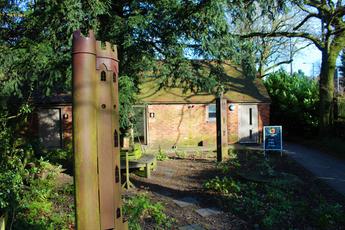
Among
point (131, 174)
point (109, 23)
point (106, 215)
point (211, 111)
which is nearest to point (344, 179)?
point (131, 174)

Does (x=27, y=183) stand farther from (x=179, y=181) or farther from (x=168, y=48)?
(x=168, y=48)

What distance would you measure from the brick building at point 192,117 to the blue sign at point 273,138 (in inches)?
228

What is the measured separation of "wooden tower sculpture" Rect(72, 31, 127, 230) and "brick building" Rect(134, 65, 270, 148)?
16.5 meters

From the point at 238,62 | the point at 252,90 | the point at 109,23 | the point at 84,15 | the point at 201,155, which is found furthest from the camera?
the point at 252,90

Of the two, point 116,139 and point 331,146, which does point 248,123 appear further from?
point 116,139

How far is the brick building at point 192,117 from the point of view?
64.8ft

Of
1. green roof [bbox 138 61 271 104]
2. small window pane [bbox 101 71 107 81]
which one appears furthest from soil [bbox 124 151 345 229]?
green roof [bbox 138 61 271 104]

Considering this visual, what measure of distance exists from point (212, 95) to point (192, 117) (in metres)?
1.74

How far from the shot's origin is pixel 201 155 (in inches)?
619

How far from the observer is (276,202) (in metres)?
7.46

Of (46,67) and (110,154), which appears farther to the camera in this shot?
(46,67)

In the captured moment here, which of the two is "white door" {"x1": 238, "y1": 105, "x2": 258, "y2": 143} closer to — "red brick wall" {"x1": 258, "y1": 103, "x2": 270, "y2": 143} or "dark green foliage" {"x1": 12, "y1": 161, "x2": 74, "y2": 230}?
"red brick wall" {"x1": 258, "y1": 103, "x2": 270, "y2": 143}

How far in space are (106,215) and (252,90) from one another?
68.0ft

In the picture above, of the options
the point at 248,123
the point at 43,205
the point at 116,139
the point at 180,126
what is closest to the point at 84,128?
the point at 116,139
